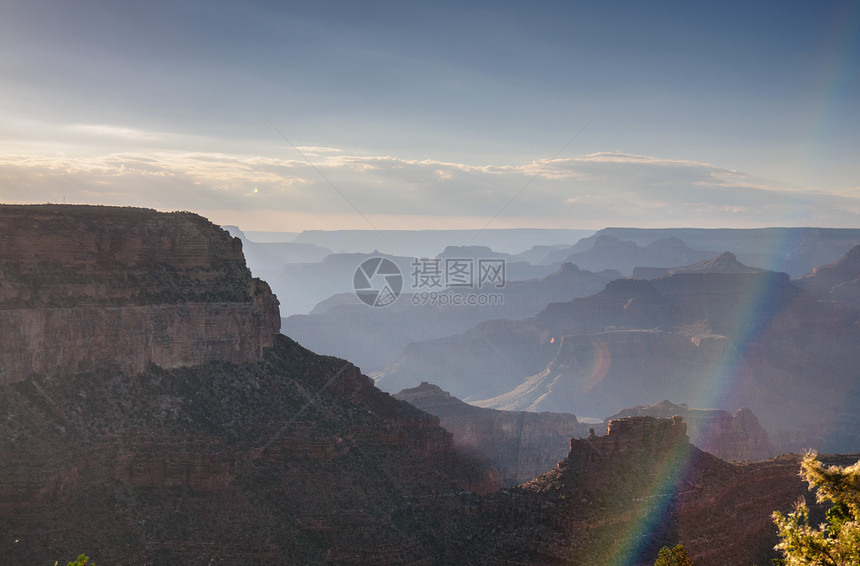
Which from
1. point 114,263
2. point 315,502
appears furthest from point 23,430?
point 315,502

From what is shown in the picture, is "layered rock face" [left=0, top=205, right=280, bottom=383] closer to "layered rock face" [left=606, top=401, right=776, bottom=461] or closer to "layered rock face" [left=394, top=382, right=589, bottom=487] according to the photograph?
"layered rock face" [left=394, top=382, right=589, bottom=487]

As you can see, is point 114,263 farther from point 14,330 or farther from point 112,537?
point 112,537

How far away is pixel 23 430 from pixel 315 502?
21434 millimetres

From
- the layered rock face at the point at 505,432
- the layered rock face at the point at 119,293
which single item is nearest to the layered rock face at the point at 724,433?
the layered rock face at the point at 505,432

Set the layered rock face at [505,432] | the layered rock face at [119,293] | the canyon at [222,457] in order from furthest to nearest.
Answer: the layered rock face at [505,432]
the layered rock face at [119,293]
the canyon at [222,457]

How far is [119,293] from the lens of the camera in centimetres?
6950

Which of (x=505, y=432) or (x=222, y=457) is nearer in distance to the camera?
(x=222, y=457)

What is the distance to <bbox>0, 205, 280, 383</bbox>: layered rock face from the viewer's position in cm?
6425

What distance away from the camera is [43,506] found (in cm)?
5844

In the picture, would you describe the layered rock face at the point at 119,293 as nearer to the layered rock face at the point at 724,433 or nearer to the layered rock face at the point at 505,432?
the layered rock face at the point at 505,432

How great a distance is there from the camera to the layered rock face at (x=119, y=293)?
211 feet

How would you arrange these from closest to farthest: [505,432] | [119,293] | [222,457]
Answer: [222,457]
[119,293]
[505,432]

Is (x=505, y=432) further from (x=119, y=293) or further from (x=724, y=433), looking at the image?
(x=119, y=293)

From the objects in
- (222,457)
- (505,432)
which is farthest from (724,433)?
(222,457)
